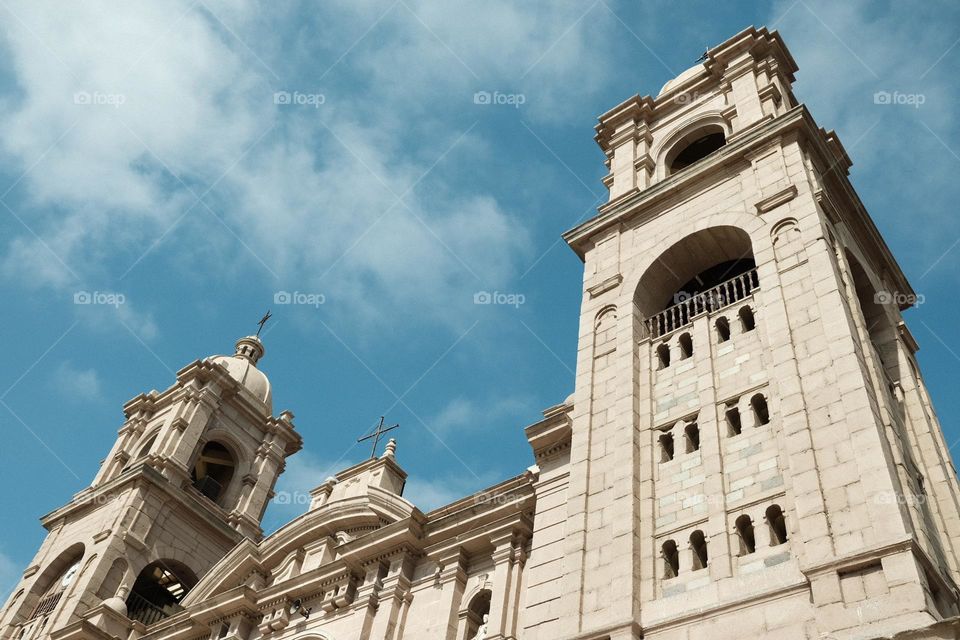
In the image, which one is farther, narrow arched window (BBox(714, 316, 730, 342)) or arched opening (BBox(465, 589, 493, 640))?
arched opening (BBox(465, 589, 493, 640))

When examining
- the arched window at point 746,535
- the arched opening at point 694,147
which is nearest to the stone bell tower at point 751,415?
the arched window at point 746,535

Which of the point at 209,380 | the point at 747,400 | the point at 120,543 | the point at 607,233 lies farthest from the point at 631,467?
the point at 209,380

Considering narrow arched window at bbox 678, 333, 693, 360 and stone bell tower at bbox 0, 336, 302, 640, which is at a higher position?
stone bell tower at bbox 0, 336, 302, 640

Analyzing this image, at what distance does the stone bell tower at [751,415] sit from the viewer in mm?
16047

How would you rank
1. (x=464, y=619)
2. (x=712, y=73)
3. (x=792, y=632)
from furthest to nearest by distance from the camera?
(x=712, y=73)
(x=464, y=619)
(x=792, y=632)

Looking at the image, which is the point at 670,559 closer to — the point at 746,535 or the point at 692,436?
the point at 746,535

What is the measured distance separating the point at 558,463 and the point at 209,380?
22899mm

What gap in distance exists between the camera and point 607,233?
1107 inches

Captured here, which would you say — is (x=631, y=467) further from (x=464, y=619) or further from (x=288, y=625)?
(x=288, y=625)

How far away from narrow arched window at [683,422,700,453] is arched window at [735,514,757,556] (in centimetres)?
243

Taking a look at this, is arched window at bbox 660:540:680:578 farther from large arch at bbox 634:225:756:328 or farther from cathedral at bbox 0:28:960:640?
large arch at bbox 634:225:756:328

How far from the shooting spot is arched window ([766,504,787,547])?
17469 millimetres

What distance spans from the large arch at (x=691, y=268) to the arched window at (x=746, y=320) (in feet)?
9.23

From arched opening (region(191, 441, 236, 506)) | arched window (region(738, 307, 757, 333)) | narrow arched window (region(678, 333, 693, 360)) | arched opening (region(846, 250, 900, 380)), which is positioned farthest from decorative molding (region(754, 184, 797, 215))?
arched opening (region(191, 441, 236, 506))
